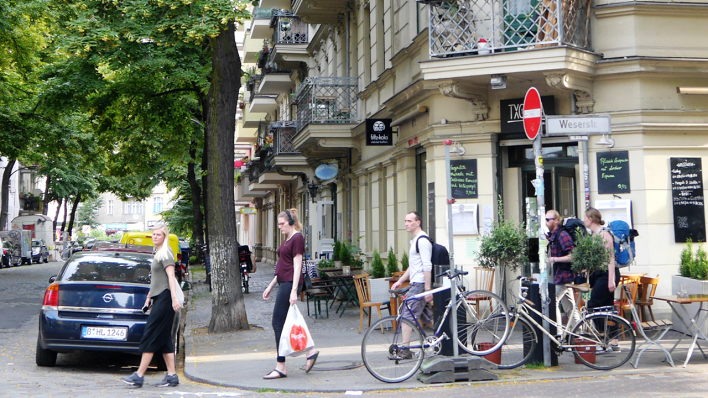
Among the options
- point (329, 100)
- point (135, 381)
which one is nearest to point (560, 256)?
point (135, 381)

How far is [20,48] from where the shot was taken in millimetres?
26000

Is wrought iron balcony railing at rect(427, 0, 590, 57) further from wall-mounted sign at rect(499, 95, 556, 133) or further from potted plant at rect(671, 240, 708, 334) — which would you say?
potted plant at rect(671, 240, 708, 334)

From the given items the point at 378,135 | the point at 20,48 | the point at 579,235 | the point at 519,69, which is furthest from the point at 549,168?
the point at 20,48

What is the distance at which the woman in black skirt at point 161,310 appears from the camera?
26.5ft

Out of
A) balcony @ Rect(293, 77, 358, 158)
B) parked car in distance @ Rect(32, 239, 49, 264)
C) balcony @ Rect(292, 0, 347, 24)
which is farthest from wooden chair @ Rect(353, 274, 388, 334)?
parked car in distance @ Rect(32, 239, 49, 264)

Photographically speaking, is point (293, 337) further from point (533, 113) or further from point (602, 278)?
point (602, 278)

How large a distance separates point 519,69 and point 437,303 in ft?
14.0

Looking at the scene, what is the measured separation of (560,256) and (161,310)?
16.3 feet

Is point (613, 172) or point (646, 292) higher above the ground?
point (613, 172)

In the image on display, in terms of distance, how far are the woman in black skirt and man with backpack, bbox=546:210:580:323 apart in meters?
4.59

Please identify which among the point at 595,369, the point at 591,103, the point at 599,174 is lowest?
the point at 595,369

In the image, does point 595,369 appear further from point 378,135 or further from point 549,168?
point 378,135

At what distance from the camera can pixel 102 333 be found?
8.89 m

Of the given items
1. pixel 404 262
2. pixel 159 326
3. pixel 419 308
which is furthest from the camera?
pixel 404 262
